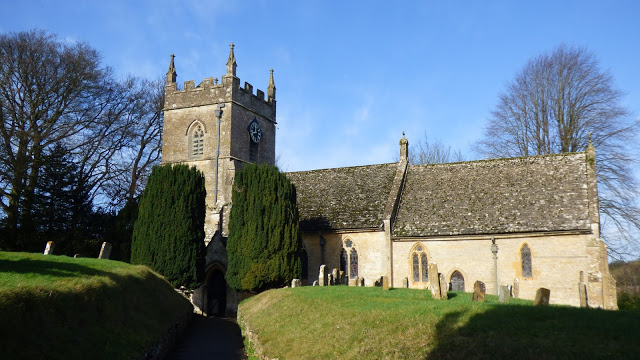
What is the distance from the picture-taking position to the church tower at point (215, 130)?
31.3 meters

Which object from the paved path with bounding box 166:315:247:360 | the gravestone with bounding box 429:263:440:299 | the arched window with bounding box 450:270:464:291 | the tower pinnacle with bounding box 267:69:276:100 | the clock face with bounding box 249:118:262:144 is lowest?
the paved path with bounding box 166:315:247:360

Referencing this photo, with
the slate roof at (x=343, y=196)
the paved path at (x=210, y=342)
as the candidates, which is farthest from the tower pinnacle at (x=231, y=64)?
the paved path at (x=210, y=342)

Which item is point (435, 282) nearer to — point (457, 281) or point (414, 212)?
point (457, 281)

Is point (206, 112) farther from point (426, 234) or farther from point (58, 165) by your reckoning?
point (426, 234)

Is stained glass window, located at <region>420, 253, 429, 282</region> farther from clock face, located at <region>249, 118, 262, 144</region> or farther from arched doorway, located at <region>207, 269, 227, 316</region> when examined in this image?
clock face, located at <region>249, 118, 262, 144</region>

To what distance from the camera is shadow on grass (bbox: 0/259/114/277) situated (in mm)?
12224

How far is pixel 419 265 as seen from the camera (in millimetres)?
25641

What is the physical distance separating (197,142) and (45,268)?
2023cm

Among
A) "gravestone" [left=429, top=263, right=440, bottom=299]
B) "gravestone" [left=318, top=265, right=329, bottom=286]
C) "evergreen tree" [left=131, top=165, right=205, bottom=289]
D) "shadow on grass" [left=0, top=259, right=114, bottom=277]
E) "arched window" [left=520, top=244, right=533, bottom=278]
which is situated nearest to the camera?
"shadow on grass" [left=0, top=259, right=114, bottom=277]

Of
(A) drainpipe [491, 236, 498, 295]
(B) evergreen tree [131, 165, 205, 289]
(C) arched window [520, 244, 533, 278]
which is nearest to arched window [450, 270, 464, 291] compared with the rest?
(A) drainpipe [491, 236, 498, 295]

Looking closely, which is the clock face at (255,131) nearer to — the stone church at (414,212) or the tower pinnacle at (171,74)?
the stone church at (414,212)

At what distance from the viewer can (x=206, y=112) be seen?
3266 centimetres

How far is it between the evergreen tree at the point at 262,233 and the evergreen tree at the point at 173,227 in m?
1.95

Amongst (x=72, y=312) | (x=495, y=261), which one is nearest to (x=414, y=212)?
(x=495, y=261)
